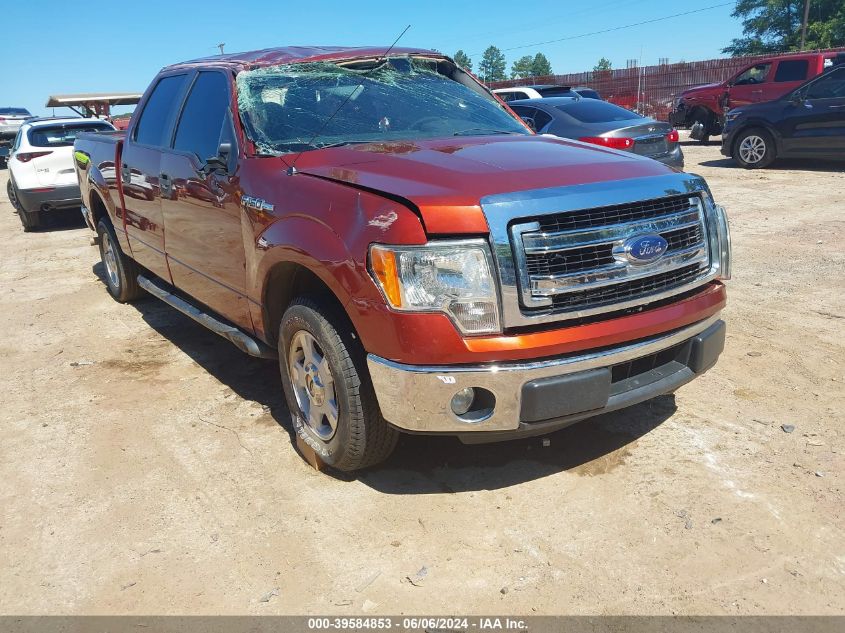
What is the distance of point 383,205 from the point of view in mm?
2672

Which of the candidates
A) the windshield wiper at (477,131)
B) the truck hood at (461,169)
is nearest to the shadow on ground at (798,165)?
the windshield wiper at (477,131)

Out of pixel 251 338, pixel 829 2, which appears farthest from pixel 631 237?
pixel 829 2

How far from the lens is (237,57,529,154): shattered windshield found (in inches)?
144

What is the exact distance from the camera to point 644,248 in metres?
2.82

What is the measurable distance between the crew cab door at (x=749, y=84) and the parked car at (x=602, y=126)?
317 inches

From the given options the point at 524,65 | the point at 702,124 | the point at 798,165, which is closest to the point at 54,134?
the point at 798,165

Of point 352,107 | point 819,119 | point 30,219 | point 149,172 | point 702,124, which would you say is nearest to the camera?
point 352,107

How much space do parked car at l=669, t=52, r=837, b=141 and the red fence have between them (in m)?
9.61

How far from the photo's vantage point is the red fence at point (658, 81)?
92.9ft

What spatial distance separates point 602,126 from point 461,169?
6.97 m

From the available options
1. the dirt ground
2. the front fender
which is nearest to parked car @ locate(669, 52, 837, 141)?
the dirt ground

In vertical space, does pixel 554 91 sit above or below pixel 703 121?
above

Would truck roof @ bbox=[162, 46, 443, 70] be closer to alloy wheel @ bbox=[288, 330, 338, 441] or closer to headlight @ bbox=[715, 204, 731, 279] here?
alloy wheel @ bbox=[288, 330, 338, 441]

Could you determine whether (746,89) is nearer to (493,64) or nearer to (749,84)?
(749,84)
